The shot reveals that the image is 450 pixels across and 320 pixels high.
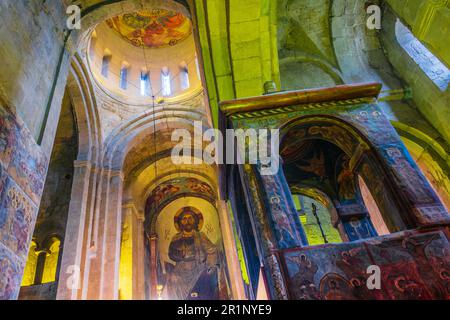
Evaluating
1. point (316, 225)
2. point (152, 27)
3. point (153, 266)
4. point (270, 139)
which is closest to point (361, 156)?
point (270, 139)

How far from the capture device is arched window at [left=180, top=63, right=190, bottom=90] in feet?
46.3

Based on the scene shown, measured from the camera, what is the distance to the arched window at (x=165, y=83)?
14011mm

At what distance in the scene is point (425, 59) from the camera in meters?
6.39

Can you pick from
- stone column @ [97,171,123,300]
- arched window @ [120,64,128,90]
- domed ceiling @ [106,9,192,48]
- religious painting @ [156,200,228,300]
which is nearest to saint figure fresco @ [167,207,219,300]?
religious painting @ [156,200,228,300]

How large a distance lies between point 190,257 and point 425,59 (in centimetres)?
1340

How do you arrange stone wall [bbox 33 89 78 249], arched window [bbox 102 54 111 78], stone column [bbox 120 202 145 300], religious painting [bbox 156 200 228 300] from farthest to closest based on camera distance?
1. religious painting [bbox 156 200 228 300]
2. arched window [bbox 102 54 111 78]
3. stone column [bbox 120 202 145 300]
4. stone wall [bbox 33 89 78 249]

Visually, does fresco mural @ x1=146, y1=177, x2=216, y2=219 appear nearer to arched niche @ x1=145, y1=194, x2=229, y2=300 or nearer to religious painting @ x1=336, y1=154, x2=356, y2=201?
arched niche @ x1=145, y1=194, x2=229, y2=300

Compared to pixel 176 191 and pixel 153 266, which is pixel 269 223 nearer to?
pixel 153 266

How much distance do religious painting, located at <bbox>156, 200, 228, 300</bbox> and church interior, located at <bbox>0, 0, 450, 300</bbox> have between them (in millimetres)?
1792
